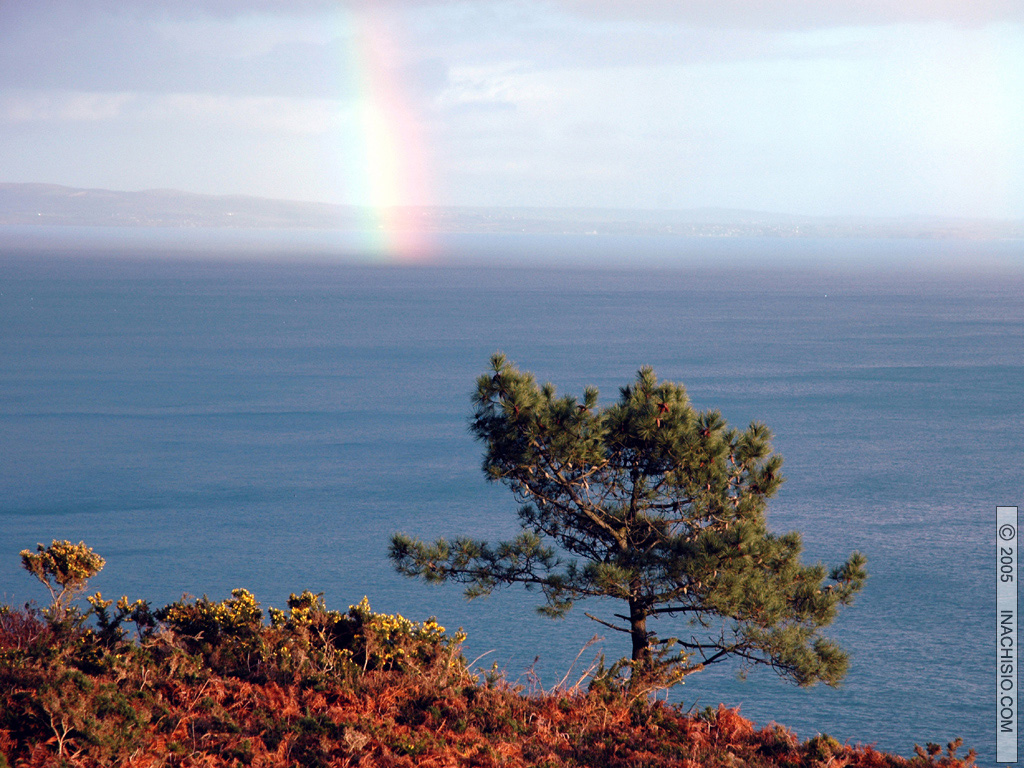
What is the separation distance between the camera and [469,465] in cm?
6322

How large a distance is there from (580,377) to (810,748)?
3304 inches

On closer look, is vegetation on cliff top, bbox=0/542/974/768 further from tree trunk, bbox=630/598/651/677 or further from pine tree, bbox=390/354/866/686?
pine tree, bbox=390/354/866/686

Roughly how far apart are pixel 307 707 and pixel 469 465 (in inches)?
2168

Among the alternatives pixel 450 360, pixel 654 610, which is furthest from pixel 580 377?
pixel 654 610

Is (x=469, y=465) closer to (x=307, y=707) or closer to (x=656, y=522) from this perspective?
(x=656, y=522)

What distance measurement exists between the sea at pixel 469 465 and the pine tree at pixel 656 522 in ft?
5.95

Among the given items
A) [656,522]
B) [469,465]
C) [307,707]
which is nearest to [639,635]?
[656,522]

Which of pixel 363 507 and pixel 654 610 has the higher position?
pixel 654 610

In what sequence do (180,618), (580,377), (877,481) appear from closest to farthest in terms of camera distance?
(180,618) → (877,481) → (580,377)

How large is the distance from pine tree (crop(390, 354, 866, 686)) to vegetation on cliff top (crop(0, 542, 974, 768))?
6.15 feet

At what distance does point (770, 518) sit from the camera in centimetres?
5125

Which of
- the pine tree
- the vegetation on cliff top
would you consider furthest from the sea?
the vegetation on cliff top

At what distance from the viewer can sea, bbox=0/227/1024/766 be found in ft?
119

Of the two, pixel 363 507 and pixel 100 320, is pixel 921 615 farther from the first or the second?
pixel 100 320
